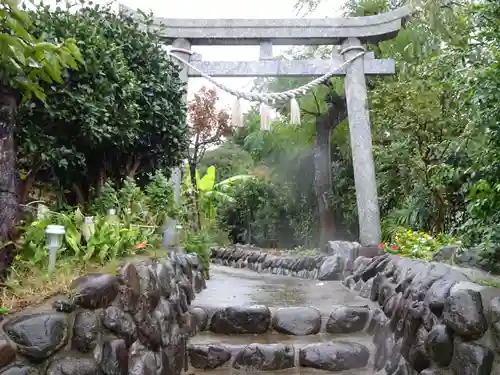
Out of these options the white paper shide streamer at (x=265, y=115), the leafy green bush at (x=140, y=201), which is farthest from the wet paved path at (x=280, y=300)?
the white paper shide streamer at (x=265, y=115)

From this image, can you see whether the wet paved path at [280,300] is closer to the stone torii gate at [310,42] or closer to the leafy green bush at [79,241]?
the leafy green bush at [79,241]

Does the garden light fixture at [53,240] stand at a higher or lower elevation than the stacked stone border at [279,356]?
higher

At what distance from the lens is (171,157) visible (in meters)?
6.06

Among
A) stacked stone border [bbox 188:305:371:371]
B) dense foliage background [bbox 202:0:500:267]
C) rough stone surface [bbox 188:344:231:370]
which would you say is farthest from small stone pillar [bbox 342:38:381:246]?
rough stone surface [bbox 188:344:231:370]

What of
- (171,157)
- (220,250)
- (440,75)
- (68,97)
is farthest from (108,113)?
(220,250)

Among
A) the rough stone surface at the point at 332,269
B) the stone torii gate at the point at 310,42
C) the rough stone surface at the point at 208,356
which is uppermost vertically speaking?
the stone torii gate at the point at 310,42

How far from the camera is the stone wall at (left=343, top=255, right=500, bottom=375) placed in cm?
279

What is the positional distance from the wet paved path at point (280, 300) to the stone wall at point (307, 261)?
0.39 meters

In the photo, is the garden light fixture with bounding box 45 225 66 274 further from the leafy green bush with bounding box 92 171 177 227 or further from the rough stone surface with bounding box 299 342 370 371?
the rough stone surface with bounding box 299 342 370 371

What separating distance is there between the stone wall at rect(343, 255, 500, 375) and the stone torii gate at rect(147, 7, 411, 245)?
154 inches

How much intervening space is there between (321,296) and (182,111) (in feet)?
9.56

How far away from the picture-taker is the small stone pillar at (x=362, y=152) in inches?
310

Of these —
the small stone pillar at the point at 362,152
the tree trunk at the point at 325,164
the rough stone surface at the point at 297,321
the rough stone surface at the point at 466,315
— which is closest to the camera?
the rough stone surface at the point at 466,315

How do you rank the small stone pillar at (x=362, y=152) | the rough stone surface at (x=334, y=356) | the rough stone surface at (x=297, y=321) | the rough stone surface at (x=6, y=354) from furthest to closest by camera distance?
the small stone pillar at (x=362, y=152) < the rough stone surface at (x=297, y=321) < the rough stone surface at (x=334, y=356) < the rough stone surface at (x=6, y=354)
